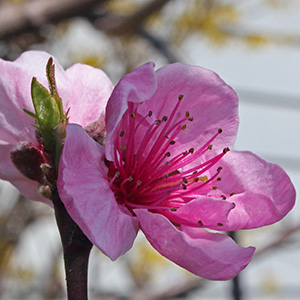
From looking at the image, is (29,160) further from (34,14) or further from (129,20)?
(129,20)

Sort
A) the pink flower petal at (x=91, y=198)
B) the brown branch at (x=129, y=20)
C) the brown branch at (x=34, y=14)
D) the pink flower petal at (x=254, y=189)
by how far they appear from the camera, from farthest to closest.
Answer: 1. the brown branch at (x=129, y=20)
2. the brown branch at (x=34, y=14)
3. the pink flower petal at (x=254, y=189)
4. the pink flower petal at (x=91, y=198)

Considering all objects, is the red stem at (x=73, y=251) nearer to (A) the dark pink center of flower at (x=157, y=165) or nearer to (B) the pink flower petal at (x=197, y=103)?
(A) the dark pink center of flower at (x=157, y=165)

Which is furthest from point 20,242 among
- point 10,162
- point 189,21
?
point 10,162

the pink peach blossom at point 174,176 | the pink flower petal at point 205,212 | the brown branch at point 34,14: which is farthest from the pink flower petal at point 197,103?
the brown branch at point 34,14

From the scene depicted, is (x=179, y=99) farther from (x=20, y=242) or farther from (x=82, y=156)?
(x=20, y=242)

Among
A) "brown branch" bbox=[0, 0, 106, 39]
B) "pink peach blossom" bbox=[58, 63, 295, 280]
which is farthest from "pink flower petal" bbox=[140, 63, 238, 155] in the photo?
"brown branch" bbox=[0, 0, 106, 39]

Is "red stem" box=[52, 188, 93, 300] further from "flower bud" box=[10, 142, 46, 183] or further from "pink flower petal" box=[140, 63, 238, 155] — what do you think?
"pink flower petal" box=[140, 63, 238, 155]
